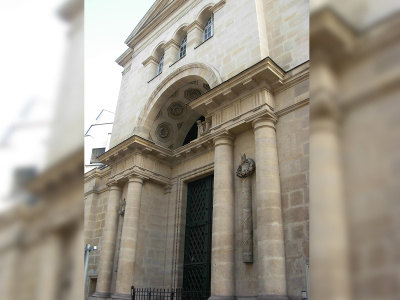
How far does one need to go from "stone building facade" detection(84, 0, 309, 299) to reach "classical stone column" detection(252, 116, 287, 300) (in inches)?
1.2

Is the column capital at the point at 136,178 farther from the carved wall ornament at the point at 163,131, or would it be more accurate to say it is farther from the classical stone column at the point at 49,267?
the classical stone column at the point at 49,267

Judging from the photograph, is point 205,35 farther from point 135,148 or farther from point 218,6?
point 135,148

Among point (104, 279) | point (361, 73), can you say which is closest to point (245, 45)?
point (104, 279)

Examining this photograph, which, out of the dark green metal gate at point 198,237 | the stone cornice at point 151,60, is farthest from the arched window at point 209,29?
the dark green metal gate at point 198,237

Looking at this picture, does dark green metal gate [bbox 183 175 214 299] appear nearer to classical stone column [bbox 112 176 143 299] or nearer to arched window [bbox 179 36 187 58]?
classical stone column [bbox 112 176 143 299]

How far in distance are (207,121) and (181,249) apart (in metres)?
5.22

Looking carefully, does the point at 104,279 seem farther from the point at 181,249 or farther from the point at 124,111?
the point at 124,111

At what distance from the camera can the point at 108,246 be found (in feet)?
46.8

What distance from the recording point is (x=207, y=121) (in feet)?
42.9

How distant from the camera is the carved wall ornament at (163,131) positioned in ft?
52.5

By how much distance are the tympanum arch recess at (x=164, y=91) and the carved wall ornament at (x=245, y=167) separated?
4.60 metres

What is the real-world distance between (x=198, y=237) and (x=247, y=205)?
403 cm

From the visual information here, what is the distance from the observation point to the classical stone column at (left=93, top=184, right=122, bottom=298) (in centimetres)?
1355

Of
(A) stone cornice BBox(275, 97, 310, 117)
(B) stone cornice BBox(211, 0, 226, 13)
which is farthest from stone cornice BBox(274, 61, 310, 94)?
(B) stone cornice BBox(211, 0, 226, 13)
